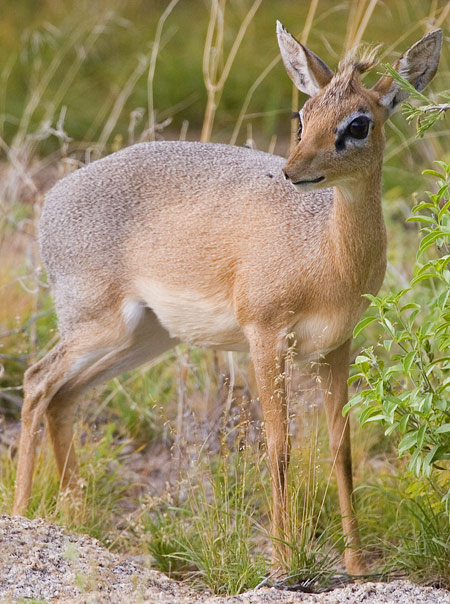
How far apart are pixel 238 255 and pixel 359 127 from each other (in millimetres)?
896

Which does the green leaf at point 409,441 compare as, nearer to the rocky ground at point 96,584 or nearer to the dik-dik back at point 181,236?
the rocky ground at point 96,584

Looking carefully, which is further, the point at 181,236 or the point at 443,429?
the point at 181,236

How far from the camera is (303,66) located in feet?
15.2

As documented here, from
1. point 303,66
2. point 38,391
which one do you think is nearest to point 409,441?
point 303,66

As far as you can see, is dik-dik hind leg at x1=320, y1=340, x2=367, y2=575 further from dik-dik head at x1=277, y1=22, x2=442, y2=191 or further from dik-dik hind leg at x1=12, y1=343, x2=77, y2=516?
dik-dik hind leg at x1=12, y1=343, x2=77, y2=516

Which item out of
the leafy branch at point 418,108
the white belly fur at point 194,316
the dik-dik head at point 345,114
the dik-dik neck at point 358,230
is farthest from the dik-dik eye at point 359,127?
the white belly fur at point 194,316

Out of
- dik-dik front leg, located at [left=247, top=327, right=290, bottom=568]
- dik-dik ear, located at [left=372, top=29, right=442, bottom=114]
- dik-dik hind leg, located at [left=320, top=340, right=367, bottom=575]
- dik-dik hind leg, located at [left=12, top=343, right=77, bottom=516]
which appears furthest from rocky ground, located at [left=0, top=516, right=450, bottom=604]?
dik-dik ear, located at [left=372, top=29, right=442, bottom=114]

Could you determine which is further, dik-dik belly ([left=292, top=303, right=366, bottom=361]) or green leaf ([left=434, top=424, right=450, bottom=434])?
dik-dik belly ([left=292, top=303, right=366, bottom=361])

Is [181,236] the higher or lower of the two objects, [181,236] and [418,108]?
the lower

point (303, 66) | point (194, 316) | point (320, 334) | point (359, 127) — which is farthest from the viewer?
point (194, 316)

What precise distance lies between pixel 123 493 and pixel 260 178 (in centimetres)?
181

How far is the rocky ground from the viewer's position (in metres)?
3.89

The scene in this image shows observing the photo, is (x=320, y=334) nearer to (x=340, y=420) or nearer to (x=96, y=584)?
(x=340, y=420)

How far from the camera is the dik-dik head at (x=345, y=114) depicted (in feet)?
13.9
